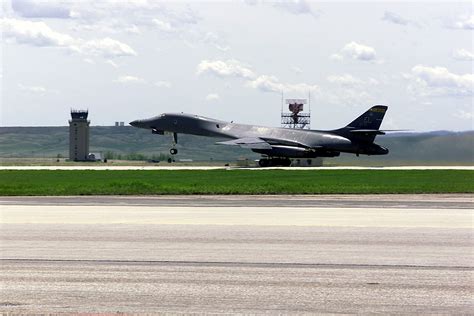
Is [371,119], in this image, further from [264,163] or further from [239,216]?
[239,216]

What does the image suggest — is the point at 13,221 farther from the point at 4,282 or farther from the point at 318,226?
the point at 4,282

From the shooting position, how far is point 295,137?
294 feet

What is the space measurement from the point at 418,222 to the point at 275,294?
510 inches

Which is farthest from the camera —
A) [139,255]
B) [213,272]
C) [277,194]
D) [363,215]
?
[277,194]

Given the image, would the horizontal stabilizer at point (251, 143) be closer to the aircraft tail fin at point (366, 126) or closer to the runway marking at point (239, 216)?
the aircraft tail fin at point (366, 126)

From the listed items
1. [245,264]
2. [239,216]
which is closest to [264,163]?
[239,216]

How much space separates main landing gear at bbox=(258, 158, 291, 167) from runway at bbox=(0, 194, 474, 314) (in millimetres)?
57045

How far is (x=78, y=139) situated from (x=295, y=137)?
59367 millimetres

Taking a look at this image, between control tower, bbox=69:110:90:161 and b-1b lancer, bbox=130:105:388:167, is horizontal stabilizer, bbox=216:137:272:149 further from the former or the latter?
control tower, bbox=69:110:90:161

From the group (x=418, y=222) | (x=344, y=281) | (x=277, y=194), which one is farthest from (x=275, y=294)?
(x=277, y=194)

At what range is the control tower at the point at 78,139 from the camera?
138m

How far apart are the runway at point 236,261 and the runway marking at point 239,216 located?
4 cm

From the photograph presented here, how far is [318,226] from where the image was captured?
24266 millimetres

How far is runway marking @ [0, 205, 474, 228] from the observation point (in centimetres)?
2531
